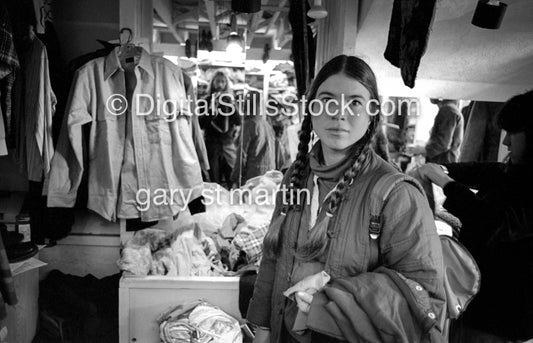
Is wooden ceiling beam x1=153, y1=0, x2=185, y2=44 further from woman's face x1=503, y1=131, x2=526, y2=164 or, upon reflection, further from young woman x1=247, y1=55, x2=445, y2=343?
woman's face x1=503, y1=131, x2=526, y2=164

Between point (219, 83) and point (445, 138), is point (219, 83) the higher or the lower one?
the higher one

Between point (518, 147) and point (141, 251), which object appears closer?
point (518, 147)

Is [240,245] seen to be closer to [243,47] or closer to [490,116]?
[243,47]

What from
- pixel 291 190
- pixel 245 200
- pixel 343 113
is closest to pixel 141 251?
pixel 245 200

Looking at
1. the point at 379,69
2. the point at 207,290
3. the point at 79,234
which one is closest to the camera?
the point at 207,290

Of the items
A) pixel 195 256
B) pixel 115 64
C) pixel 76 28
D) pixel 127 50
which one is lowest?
pixel 195 256

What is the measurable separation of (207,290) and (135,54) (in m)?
1.50

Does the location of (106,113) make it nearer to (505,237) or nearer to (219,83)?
(219,83)

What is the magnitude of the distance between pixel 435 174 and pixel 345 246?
2.12 feet

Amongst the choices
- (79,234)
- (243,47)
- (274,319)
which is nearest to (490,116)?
(243,47)

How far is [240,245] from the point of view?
2.46 meters

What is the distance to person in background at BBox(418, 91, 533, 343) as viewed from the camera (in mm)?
1236

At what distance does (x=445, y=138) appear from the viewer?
116 inches

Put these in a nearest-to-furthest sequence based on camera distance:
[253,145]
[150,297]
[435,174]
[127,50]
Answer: [435,174]
[150,297]
[127,50]
[253,145]
